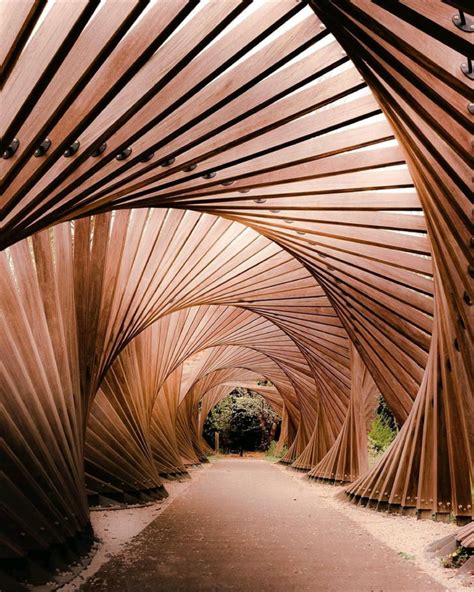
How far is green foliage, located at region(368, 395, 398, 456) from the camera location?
60.8 ft

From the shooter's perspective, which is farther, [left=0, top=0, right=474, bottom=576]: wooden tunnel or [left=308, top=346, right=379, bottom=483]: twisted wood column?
[left=308, top=346, right=379, bottom=483]: twisted wood column

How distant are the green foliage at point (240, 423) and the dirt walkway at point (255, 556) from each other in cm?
2348

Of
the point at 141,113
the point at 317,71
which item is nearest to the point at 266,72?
the point at 317,71

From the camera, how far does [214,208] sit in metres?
6.20

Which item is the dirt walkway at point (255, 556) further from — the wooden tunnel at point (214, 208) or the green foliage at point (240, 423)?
the green foliage at point (240, 423)

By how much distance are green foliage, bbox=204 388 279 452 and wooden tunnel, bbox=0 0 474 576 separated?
21.3 m

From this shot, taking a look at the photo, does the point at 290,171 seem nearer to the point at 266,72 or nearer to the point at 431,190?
the point at 431,190

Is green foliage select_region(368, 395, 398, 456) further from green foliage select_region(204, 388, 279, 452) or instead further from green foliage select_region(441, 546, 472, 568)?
green foliage select_region(441, 546, 472, 568)

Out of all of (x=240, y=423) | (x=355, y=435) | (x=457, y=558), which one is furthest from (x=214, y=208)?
(x=240, y=423)

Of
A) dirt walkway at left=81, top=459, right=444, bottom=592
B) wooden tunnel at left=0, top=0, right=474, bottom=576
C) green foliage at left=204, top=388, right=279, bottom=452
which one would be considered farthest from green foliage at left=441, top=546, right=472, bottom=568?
green foliage at left=204, top=388, right=279, bottom=452

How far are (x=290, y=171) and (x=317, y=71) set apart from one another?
165 centimetres

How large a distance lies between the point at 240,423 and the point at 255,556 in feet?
89.5

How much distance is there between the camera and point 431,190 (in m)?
4.46

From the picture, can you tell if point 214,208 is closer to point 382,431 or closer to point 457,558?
point 457,558
